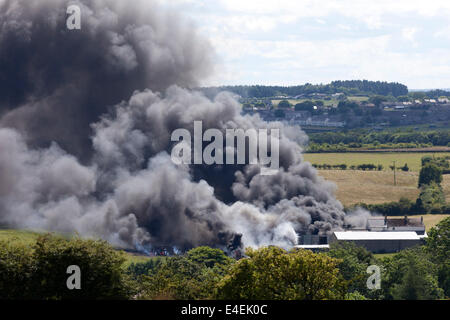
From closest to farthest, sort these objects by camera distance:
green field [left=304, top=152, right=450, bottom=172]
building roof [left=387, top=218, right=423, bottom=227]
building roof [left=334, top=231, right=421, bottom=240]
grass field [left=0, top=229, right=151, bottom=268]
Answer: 1. grass field [left=0, top=229, right=151, bottom=268]
2. building roof [left=334, top=231, right=421, bottom=240]
3. building roof [left=387, top=218, right=423, bottom=227]
4. green field [left=304, top=152, right=450, bottom=172]

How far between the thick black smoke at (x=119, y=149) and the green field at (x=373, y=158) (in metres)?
39.9

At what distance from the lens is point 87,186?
88312mm

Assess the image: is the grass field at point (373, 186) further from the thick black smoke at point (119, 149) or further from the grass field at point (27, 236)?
the grass field at point (27, 236)

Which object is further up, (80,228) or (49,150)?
(49,150)

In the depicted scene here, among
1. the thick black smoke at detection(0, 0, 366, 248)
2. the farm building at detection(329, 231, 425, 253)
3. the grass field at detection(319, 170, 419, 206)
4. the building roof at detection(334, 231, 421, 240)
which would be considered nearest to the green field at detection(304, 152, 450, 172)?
the grass field at detection(319, 170, 419, 206)

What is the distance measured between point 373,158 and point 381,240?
69.2 meters

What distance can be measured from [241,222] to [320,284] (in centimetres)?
4255

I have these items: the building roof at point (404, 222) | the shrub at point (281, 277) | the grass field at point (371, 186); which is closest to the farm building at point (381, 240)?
the building roof at point (404, 222)

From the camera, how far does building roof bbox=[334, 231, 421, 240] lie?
76.7 meters

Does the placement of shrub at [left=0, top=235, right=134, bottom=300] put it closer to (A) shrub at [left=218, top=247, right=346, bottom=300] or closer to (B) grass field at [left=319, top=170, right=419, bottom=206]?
(A) shrub at [left=218, top=247, right=346, bottom=300]

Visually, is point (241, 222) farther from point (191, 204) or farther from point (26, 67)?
point (26, 67)

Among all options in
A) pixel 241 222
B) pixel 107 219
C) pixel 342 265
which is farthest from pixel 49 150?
pixel 342 265

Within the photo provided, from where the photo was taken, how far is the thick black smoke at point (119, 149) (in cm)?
7844

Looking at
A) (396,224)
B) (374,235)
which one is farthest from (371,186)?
(374,235)
